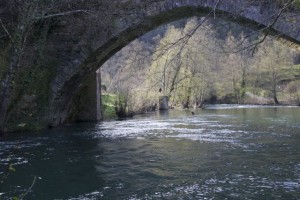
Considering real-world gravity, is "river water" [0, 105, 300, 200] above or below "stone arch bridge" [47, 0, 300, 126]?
below

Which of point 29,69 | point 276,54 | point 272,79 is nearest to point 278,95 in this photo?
point 272,79

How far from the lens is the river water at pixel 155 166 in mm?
5438

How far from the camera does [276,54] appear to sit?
3762cm

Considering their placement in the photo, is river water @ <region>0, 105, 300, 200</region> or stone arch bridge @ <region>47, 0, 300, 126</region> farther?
stone arch bridge @ <region>47, 0, 300, 126</region>

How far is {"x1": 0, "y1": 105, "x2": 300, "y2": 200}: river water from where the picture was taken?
544 centimetres

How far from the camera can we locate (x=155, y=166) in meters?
7.13

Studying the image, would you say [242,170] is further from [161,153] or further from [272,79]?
[272,79]

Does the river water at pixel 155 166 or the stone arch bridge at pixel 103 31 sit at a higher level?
the stone arch bridge at pixel 103 31

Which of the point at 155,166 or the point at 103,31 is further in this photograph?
the point at 103,31

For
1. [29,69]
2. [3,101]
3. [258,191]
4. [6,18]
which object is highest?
[6,18]

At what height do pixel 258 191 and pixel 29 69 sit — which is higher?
pixel 29 69

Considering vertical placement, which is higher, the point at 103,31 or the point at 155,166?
the point at 103,31

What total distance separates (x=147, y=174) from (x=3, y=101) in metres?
5.12

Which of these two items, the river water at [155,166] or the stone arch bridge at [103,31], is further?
the stone arch bridge at [103,31]
